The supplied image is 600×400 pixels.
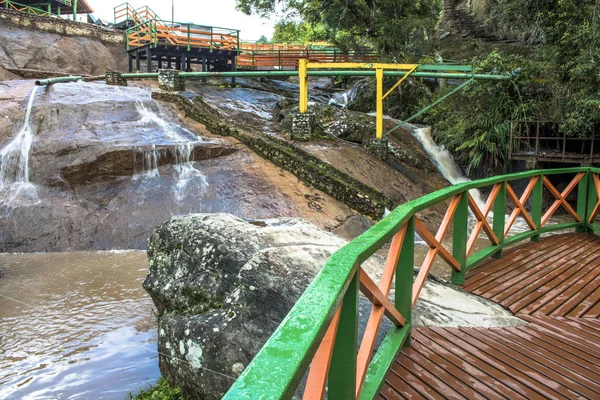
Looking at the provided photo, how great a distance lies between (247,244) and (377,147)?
34.5ft

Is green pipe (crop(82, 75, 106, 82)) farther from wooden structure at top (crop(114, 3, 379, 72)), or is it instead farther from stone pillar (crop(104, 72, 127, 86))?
wooden structure at top (crop(114, 3, 379, 72))

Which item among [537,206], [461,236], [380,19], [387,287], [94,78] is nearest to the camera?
[387,287]

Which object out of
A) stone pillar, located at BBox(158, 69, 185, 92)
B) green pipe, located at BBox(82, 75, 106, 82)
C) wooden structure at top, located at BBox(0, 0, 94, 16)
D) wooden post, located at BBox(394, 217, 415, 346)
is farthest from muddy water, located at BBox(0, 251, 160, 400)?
wooden structure at top, located at BBox(0, 0, 94, 16)

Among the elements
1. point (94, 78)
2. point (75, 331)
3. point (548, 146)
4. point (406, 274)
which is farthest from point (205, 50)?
point (406, 274)

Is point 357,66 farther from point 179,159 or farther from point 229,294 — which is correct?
point 229,294

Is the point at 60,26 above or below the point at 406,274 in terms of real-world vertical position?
above

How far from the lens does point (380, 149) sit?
14469mm

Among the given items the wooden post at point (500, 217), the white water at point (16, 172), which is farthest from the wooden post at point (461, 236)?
the white water at point (16, 172)

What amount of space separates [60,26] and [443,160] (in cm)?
2154

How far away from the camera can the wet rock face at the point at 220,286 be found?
3.76 meters

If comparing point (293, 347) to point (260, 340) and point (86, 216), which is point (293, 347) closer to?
point (260, 340)

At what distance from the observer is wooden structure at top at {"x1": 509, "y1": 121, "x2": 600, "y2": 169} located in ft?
42.9

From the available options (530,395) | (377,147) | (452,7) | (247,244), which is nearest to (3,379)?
(247,244)

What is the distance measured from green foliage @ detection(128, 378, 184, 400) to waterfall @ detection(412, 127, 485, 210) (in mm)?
12330
